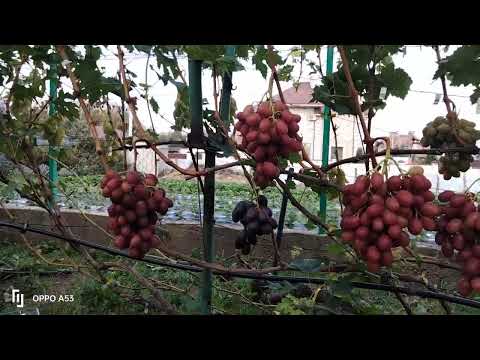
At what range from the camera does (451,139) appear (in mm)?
950

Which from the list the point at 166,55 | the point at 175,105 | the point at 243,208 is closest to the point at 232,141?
the point at 243,208

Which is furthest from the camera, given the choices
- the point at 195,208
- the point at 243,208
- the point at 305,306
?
the point at 195,208

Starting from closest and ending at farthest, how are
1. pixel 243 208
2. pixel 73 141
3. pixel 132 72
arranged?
pixel 243 208 → pixel 132 72 → pixel 73 141

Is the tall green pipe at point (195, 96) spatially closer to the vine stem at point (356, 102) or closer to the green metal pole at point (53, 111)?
the vine stem at point (356, 102)

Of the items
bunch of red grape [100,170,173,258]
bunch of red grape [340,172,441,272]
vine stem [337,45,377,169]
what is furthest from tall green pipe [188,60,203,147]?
bunch of red grape [340,172,441,272]

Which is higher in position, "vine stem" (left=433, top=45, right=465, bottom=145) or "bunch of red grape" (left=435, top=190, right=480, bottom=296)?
"vine stem" (left=433, top=45, right=465, bottom=145)

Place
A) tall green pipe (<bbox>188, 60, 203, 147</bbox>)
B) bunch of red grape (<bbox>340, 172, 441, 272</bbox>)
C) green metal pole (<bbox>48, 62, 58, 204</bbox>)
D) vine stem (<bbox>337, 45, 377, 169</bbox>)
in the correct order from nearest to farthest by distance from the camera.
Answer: bunch of red grape (<bbox>340, 172, 441, 272</bbox>)
vine stem (<bbox>337, 45, 377, 169</bbox>)
tall green pipe (<bbox>188, 60, 203, 147</bbox>)
green metal pole (<bbox>48, 62, 58, 204</bbox>)

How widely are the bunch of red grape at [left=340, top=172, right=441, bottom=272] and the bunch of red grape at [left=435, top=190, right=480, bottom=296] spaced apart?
39mm

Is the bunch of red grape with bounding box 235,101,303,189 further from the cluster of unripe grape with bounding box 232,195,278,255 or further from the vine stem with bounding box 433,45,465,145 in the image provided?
the vine stem with bounding box 433,45,465,145

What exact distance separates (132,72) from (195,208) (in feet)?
5.18

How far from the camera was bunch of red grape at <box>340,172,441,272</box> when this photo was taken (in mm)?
608

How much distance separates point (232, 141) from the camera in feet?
3.09

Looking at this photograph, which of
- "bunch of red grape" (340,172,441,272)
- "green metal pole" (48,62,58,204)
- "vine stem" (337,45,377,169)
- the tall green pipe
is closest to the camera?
"bunch of red grape" (340,172,441,272)
